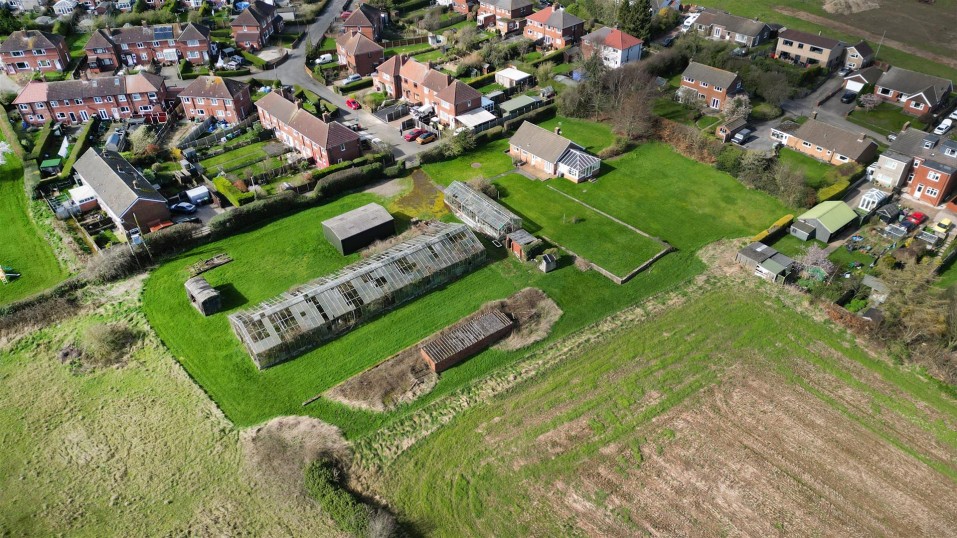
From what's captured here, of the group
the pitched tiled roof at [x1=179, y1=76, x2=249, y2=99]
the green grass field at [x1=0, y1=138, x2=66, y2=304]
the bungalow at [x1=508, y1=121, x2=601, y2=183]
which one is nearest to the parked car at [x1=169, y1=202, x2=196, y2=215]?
the green grass field at [x1=0, y1=138, x2=66, y2=304]

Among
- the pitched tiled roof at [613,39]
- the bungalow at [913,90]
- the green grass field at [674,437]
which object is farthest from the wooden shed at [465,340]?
the bungalow at [913,90]

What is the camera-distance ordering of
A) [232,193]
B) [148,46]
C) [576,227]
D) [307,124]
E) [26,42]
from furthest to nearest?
[148,46] → [26,42] → [307,124] → [232,193] → [576,227]

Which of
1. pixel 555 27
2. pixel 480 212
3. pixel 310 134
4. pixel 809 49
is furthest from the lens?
pixel 555 27

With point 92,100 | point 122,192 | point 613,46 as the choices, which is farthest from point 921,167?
point 92,100

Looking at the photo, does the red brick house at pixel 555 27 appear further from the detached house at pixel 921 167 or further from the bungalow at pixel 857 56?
the detached house at pixel 921 167

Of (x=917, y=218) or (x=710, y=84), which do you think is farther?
(x=710, y=84)

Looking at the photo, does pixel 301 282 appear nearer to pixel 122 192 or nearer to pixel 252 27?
pixel 122 192

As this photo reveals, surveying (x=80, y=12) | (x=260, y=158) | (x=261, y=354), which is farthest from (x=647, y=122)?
(x=80, y=12)
